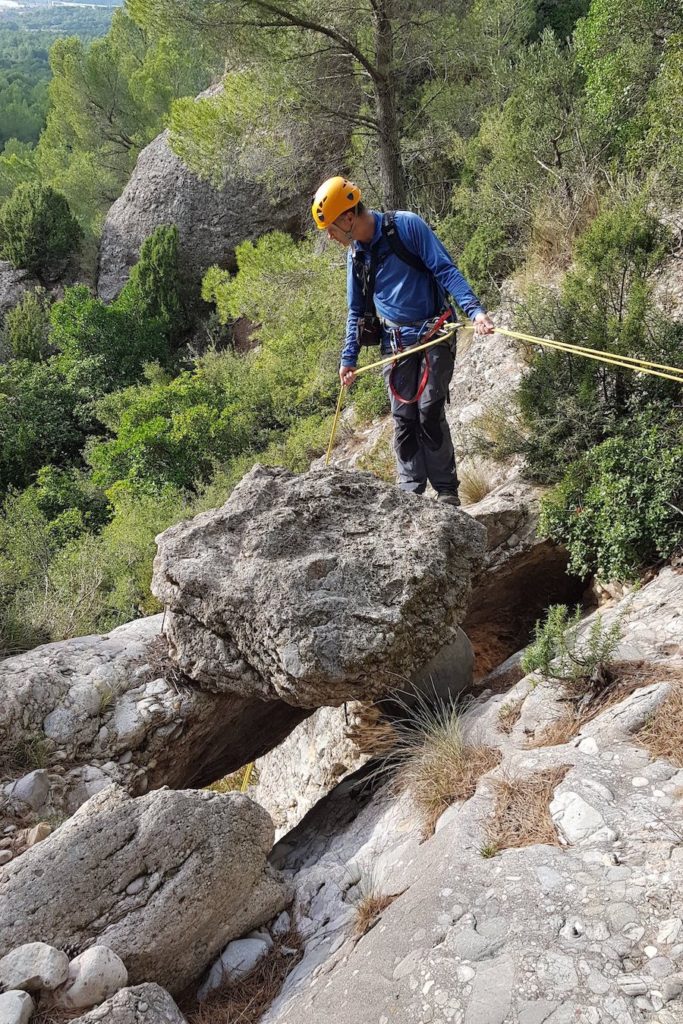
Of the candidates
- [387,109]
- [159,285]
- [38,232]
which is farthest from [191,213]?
[387,109]

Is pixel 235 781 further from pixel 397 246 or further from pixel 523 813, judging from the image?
pixel 397 246

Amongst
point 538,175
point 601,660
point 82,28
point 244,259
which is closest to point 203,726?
point 601,660

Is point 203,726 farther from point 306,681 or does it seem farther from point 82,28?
point 82,28

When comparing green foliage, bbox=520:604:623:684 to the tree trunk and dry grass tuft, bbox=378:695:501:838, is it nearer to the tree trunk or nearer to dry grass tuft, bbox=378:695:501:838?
dry grass tuft, bbox=378:695:501:838

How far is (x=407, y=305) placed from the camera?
485cm

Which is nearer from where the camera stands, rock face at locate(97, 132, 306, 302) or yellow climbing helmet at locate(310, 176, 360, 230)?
yellow climbing helmet at locate(310, 176, 360, 230)

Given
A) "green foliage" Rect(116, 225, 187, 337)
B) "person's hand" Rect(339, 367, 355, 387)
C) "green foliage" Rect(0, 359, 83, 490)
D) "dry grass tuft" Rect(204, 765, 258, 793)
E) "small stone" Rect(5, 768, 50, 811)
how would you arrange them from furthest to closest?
"green foliage" Rect(116, 225, 187, 337) → "green foliage" Rect(0, 359, 83, 490) → "dry grass tuft" Rect(204, 765, 258, 793) → "person's hand" Rect(339, 367, 355, 387) → "small stone" Rect(5, 768, 50, 811)

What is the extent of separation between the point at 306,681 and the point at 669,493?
2.68 m

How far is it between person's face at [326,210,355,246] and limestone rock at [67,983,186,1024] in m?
3.91

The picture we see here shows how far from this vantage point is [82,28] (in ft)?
608

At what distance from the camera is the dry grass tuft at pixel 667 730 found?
3.04 metres

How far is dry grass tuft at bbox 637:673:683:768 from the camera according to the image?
3.04 metres

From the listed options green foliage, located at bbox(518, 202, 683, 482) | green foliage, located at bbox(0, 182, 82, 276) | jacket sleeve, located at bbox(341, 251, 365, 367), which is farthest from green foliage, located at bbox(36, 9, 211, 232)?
jacket sleeve, located at bbox(341, 251, 365, 367)

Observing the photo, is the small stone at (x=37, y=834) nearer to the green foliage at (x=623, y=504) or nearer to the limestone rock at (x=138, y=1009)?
the limestone rock at (x=138, y=1009)
